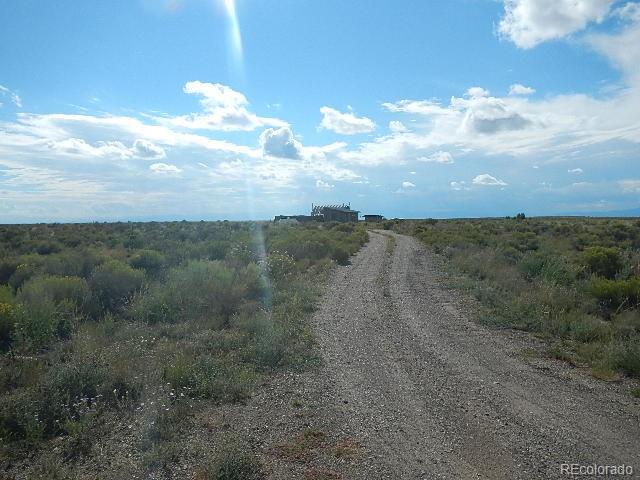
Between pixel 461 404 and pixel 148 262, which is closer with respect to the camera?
pixel 461 404

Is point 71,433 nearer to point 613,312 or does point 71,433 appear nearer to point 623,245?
point 613,312

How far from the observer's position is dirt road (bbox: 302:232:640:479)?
18.2 ft

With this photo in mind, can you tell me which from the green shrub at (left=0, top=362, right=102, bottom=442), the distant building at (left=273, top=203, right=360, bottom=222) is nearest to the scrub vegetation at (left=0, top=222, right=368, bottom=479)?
the green shrub at (left=0, top=362, right=102, bottom=442)

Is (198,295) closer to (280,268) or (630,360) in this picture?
(280,268)

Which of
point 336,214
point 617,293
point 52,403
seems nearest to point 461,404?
point 52,403

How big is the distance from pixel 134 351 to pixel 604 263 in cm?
1732

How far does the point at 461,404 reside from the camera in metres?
7.11

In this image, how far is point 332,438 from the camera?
612 cm

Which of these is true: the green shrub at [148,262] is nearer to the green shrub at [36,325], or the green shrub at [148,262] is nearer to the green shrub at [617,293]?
the green shrub at [36,325]

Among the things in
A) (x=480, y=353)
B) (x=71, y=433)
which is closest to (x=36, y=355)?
(x=71, y=433)

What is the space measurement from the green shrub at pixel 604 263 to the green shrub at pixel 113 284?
15.9 metres

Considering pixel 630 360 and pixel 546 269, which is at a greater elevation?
pixel 546 269

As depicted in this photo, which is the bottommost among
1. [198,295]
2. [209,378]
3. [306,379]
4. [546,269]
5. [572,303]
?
[306,379]

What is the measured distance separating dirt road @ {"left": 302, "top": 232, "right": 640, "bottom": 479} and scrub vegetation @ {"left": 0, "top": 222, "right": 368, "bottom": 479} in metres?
1.33
